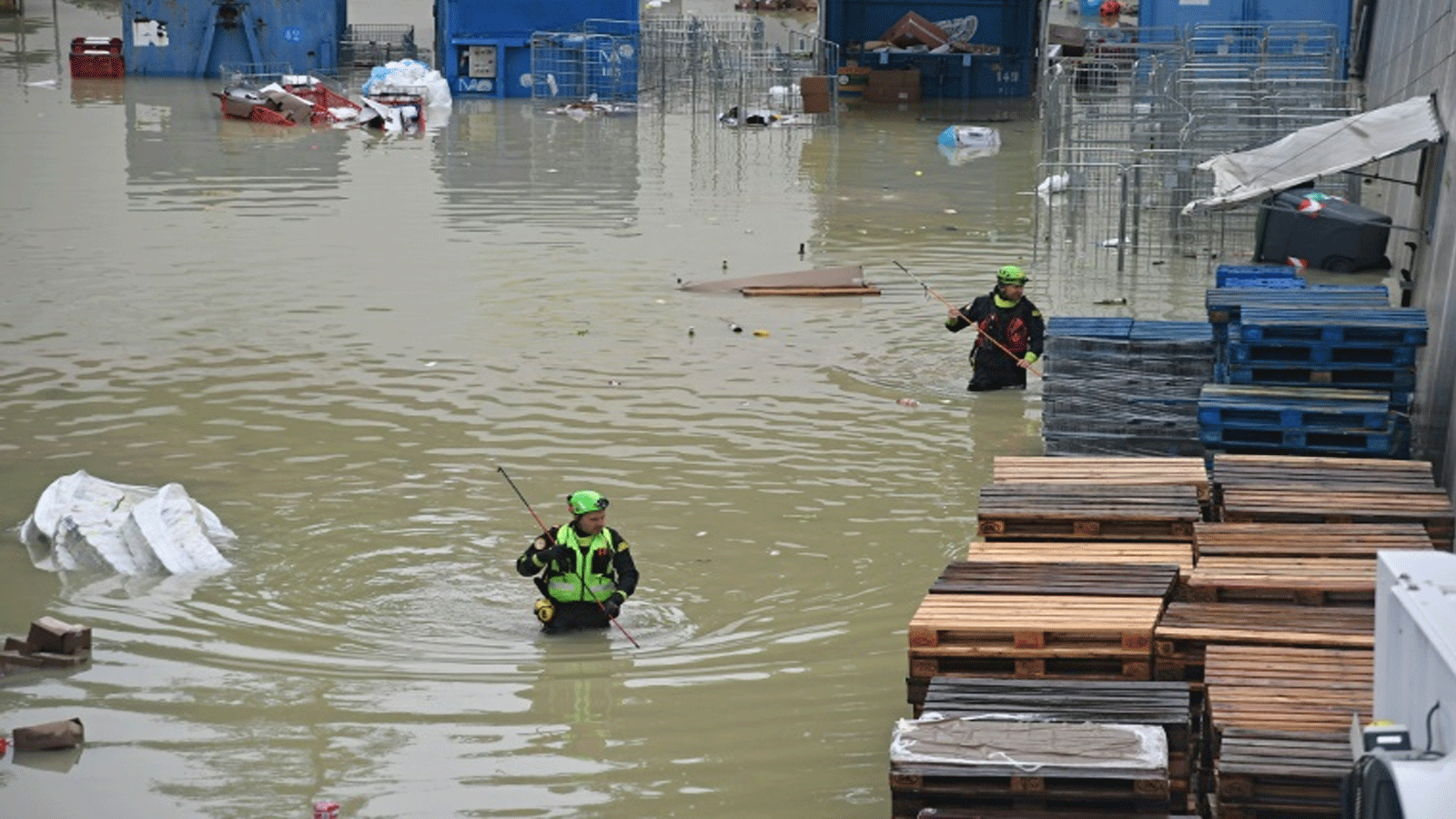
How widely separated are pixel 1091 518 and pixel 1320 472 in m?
1.64

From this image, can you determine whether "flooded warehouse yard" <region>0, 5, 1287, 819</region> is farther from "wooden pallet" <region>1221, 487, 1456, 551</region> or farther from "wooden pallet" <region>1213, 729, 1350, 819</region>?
"wooden pallet" <region>1221, 487, 1456, 551</region>

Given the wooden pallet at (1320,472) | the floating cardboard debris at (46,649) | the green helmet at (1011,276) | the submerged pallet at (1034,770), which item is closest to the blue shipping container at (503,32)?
the green helmet at (1011,276)

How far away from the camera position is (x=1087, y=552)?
11656 millimetres

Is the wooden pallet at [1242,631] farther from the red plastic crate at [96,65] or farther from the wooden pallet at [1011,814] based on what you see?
the red plastic crate at [96,65]

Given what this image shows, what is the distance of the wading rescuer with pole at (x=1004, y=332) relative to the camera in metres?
18.5

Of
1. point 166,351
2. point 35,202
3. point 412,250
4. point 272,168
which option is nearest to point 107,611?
point 166,351

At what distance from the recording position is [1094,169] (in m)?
28.6

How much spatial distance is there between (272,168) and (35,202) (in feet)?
16.7

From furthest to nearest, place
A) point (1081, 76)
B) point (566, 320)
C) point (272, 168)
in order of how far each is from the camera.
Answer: point (1081, 76) < point (272, 168) < point (566, 320)

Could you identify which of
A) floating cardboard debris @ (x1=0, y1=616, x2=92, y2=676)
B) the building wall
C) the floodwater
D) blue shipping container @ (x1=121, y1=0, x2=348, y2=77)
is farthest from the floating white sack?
blue shipping container @ (x1=121, y1=0, x2=348, y2=77)

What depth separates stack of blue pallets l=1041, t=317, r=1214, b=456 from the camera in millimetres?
15734

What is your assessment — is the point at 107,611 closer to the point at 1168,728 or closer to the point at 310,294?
the point at 1168,728

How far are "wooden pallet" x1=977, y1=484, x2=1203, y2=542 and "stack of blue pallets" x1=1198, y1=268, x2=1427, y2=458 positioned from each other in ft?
6.64

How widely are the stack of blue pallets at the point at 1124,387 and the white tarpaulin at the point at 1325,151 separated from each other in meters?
2.87
